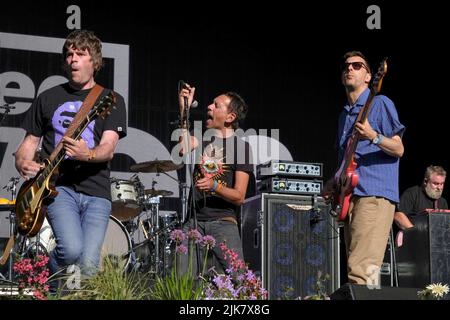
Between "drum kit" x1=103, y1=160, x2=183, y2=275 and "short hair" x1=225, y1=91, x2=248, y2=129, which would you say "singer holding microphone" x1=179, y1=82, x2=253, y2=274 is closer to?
"short hair" x1=225, y1=91, x2=248, y2=129

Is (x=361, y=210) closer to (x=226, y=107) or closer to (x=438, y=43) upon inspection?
(x=226, y=107)

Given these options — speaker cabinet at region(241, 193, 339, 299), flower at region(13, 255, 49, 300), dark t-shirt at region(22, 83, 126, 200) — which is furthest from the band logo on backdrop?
flower at region(13, 255, 49, 300)

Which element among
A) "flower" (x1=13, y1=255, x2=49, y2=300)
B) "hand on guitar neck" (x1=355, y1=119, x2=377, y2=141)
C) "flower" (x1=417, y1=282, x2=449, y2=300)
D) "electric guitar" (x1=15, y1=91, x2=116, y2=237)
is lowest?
"flower" (x1=417, y1=282, x2=449, y2=300)

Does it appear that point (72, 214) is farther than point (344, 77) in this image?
No

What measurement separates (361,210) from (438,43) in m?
5.45

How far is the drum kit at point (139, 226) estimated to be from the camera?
861 cm

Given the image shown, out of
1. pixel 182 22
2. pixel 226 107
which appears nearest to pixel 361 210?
pixel 226 107

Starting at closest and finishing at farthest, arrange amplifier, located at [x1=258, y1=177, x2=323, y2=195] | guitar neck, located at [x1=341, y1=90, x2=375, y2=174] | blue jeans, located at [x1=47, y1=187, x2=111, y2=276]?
blue jeans, located at [x1=47, y1=187, x2=111, y2=276]
guitar neck, located at [x1=341, y1=90, x2=375, y2=174]
amplifier, located at [x1=258, y1=177, x2=323, y2=195]

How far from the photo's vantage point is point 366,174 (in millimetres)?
5422

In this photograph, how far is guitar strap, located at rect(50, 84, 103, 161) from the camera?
16.3 ft

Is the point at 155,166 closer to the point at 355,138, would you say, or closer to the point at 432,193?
the point at 432,193

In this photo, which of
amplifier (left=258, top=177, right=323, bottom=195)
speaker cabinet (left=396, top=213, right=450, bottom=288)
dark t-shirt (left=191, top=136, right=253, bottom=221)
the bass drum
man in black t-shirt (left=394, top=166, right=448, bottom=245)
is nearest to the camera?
dark t-shirt (left=191, top=136, right=253, bottom=221)
